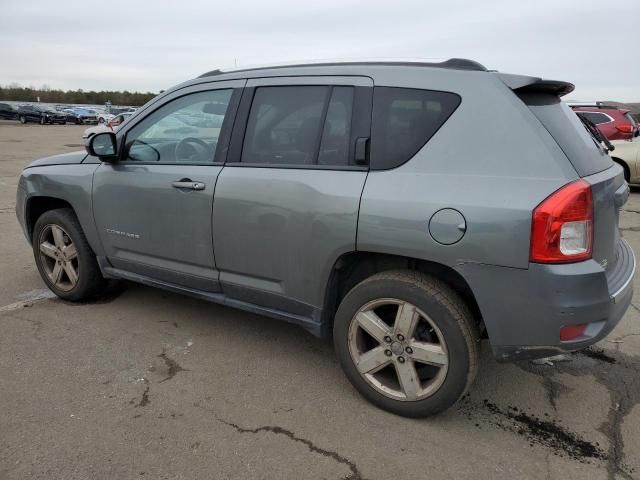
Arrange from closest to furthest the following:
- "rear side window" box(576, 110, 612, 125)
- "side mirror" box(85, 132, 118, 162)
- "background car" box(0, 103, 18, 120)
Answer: "side mirror" box(85, 132, 118, 162)
"rear side window" box(576, 110, 612, 125)
"background car" box(0, 103, 18, 120)

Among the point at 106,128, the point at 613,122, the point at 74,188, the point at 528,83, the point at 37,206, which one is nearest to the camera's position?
the point at 528,83

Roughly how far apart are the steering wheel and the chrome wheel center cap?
5.32 feet

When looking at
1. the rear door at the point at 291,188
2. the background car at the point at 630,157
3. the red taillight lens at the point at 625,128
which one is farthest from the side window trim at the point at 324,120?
the red taillight lens at the point at 625,128

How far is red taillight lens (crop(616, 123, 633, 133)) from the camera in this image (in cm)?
1202

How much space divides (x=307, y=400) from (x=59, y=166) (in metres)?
2.75

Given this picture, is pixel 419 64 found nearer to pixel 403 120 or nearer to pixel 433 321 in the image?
pixel 403 120

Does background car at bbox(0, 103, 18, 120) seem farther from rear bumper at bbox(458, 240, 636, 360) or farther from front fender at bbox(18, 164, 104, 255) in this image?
rear bumper at bbox(458, 240, 636, 360)

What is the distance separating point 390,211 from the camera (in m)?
2.54

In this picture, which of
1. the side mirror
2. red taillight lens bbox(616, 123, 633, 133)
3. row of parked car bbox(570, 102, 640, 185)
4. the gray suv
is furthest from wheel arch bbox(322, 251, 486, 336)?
red taillight lens bbox(616, 123, 633, 133)

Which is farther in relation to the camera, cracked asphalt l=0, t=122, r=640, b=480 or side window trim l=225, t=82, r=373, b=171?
side window trim l=225, t=82, r=373, b=171

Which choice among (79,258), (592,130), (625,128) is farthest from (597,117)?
(79,258)

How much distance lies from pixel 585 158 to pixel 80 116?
170 feet

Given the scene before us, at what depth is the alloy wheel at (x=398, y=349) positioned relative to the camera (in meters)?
2.61

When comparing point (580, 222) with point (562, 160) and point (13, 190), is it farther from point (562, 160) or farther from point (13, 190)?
point (13, 190)
